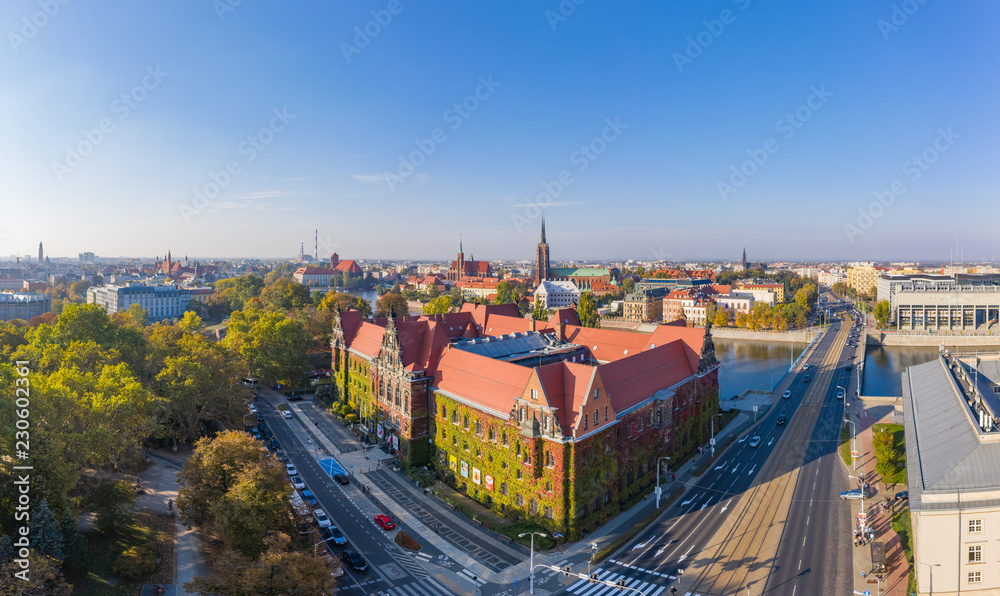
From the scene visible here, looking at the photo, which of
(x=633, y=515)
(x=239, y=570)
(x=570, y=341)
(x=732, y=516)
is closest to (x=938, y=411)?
(x=732, y=516)

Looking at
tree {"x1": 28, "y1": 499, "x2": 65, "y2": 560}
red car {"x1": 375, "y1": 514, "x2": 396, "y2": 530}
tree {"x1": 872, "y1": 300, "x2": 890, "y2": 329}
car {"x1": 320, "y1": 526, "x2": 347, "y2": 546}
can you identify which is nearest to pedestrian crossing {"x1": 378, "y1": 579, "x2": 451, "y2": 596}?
car {"x1": 320, "y1": 526, "x2": 347, "y2": 546}

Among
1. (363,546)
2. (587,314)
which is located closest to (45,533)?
(363,546)

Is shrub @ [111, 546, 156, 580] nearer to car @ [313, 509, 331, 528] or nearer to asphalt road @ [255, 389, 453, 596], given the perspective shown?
car @ [313, 509, 331, 528]

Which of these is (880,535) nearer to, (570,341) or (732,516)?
(732,516)

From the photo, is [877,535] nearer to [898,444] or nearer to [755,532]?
[755,532]

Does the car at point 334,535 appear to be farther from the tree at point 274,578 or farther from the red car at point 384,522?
the tree at point 274,578

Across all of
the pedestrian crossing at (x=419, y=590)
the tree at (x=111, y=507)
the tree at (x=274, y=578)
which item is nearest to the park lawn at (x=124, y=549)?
the tree at (x=111, y=507)
